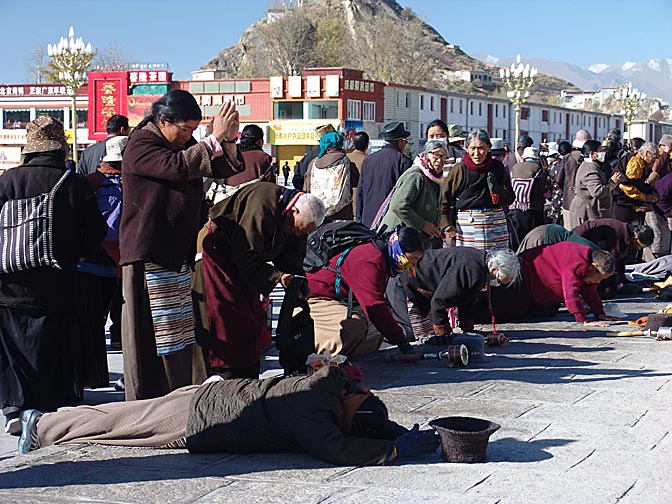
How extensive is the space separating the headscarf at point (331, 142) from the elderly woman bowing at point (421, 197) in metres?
1.07

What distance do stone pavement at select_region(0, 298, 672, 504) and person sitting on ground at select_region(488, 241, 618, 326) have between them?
5.76 feet

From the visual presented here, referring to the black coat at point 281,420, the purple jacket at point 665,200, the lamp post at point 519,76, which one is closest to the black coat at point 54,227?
the black coat at point 281,420

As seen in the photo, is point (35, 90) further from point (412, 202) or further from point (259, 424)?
point (259, 424)

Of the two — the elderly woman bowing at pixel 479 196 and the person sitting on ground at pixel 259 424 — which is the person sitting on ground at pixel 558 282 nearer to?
the elderly woman bowing at pixel 479 196

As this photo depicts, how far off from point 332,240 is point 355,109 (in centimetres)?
5550

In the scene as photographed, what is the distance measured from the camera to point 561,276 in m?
8.05

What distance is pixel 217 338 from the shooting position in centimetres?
540

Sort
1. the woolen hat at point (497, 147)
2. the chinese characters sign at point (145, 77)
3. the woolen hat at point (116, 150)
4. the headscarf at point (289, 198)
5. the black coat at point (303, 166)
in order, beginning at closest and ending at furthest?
1. the headscarf at point (289, 198)
2. the woolen hat at point (116, 150)
3. the black coat at point (303, 166)
4. the woolen hat at point (497, 147)
5. the chinese characters sign at point (145, 77)

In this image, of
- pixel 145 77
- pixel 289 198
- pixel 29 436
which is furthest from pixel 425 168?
pixel 145 77

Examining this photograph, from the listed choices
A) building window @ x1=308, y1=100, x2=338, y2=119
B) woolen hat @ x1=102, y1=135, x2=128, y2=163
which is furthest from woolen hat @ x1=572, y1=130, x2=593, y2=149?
building window @ x1=308, y1=100, x2=338, y2=119

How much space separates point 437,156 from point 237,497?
4.52 meters

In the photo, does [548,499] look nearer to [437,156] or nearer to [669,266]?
[437,156]

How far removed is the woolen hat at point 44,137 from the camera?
17.7 ft

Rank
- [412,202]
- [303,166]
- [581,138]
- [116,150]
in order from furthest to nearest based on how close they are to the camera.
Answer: [581,138] < [303,166] < [412,202] < [116,150]
